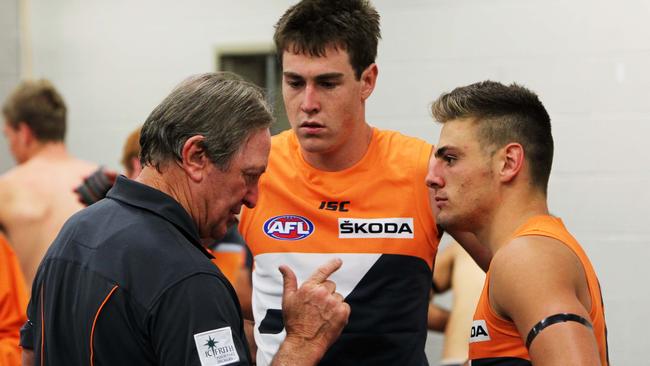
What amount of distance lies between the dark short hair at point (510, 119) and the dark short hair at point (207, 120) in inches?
24.0

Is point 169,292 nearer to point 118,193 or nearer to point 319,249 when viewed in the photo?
point 118,193

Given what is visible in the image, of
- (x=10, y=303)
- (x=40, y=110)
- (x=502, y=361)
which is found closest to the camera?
(x=502, y=361)

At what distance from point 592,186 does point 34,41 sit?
3.17m

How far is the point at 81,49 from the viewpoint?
5168mm

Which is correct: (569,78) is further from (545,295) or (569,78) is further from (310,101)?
(545,295)

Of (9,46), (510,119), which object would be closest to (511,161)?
(510,119)

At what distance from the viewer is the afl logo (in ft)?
8.75

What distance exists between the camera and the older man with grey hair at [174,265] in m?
1.69

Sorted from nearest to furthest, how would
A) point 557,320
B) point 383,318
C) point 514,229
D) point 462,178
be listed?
point 557,320
point 514,229
point 462,178
point 383,318

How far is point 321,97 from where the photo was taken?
2.64 metres

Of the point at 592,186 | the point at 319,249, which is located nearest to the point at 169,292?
the point at 319,249

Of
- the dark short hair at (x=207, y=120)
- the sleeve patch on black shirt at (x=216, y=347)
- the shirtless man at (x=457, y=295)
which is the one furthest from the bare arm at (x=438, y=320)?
the sleeve patch on black shirt at (x=216, y=347)

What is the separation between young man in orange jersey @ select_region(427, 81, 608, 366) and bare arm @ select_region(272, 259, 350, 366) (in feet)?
1.14

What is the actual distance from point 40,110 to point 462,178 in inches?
119
